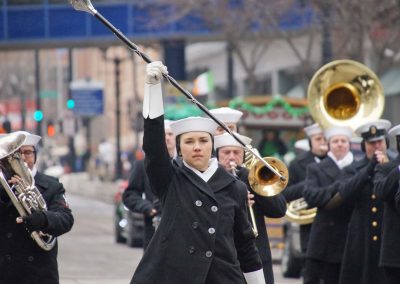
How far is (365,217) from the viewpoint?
39.0ft

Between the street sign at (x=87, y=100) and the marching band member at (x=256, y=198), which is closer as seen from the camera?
the marching band member at (x=256, y=198)

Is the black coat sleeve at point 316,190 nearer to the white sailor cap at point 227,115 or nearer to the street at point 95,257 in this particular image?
the white sailor cap at point 227,115

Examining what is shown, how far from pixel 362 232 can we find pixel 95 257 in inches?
380

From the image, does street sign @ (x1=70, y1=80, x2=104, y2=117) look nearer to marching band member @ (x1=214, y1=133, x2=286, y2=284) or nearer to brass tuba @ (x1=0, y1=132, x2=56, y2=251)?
marching band member @ (x1=214, y1=133, x2=286, y2=284)

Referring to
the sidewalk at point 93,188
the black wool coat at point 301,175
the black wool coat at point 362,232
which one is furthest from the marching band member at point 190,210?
the sidewalk at point 93,188

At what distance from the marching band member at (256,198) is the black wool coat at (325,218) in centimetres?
181

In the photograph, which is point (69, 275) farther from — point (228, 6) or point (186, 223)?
point (228, 6)

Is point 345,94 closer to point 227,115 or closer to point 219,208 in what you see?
point 227,115

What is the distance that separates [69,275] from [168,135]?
19.0 feet

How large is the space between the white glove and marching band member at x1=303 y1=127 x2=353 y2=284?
479 centimetres

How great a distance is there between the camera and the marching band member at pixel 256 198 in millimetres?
10438

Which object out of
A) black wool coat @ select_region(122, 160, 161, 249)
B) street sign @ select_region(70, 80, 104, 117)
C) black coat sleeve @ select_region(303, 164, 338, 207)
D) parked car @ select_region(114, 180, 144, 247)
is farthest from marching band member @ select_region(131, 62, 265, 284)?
street sign @ select_region(70, 80, 104, 117)

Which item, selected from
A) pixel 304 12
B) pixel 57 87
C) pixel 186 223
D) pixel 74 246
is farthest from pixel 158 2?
pixel 57 87

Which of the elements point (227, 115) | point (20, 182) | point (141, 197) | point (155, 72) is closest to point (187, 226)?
point (155, 72)
